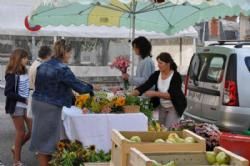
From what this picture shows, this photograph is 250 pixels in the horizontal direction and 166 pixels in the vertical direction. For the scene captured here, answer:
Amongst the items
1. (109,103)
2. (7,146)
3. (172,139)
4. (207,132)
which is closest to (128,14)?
(7,146)

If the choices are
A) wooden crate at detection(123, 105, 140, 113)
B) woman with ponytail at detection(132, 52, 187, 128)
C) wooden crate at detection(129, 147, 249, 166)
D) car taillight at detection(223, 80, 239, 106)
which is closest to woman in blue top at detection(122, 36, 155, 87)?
woman with ponytail at detection(132, 52, 187, 128)

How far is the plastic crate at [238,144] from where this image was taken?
11.8ft

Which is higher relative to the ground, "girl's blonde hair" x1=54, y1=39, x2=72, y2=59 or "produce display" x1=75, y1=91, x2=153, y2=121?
"girl's blonde hair" x1=54, y1=39, x2=72, y2=59

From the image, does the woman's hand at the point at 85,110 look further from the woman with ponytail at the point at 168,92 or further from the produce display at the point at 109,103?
the woman with ponytail at the point at 168,92

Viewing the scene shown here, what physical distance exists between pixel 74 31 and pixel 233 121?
31.5ft

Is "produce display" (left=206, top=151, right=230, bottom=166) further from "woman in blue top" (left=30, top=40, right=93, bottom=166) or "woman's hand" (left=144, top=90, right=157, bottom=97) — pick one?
"woman's hand" (left=144, top=90, right=157, bottom=97)

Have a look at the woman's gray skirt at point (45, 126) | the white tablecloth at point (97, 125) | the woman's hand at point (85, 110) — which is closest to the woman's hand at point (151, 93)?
the white tablecloth at point (97, 125)

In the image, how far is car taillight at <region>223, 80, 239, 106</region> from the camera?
7273 millimetres

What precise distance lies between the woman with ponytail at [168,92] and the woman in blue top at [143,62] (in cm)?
59

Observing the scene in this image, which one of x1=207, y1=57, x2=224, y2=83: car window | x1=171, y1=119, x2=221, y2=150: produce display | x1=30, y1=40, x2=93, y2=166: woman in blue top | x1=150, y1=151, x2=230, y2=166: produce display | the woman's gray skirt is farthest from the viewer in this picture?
x1=207, y1=57, x2=224, y2=83: car window

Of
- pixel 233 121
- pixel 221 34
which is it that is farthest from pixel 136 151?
pixel 221 34

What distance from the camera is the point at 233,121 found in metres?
7.23

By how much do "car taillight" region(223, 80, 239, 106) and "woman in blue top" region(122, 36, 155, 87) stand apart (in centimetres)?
109

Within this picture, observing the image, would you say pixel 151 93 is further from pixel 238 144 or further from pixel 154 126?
pixel 238 144
